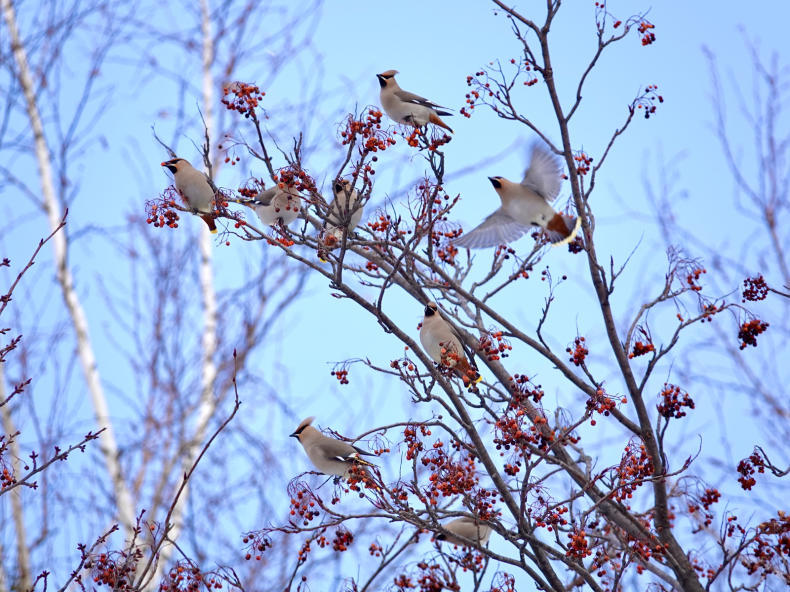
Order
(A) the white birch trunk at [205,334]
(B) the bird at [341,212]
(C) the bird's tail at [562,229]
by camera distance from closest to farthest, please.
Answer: (B) the bird at [341,212] → (C) the bird's tail at [562,229] → (A) the white birch trunk at [205,334]

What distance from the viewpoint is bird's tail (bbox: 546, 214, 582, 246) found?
4430mm

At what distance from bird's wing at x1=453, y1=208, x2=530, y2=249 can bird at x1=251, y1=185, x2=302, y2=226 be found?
967 millimetres

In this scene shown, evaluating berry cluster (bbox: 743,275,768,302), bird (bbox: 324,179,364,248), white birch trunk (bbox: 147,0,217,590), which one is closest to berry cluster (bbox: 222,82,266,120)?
bird (bbox: 324,179,364,248)

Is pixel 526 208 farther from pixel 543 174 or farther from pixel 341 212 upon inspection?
pixel 341 212

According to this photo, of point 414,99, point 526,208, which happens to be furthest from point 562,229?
point 414,99

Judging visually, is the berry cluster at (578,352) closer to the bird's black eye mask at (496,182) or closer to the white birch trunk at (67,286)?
the bird's black eye mask at (496,182)

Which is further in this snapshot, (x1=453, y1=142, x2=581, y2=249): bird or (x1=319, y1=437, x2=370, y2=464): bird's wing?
(x1=453, y1=142, x2=581, y2=249): bird

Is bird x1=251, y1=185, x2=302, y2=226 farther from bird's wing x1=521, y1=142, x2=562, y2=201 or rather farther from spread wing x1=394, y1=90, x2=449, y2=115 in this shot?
bird's wing x1=521, y1=142, x2=562, y2=201

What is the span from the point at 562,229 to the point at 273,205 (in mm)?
1292

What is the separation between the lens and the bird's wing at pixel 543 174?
5.02m

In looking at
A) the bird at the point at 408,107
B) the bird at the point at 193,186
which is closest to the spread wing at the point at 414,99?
the bird at the point at 408,107

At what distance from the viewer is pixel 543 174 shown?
5051 millimetres

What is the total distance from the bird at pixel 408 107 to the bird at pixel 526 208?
0.43 m

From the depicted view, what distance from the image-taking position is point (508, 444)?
347 centimetres
